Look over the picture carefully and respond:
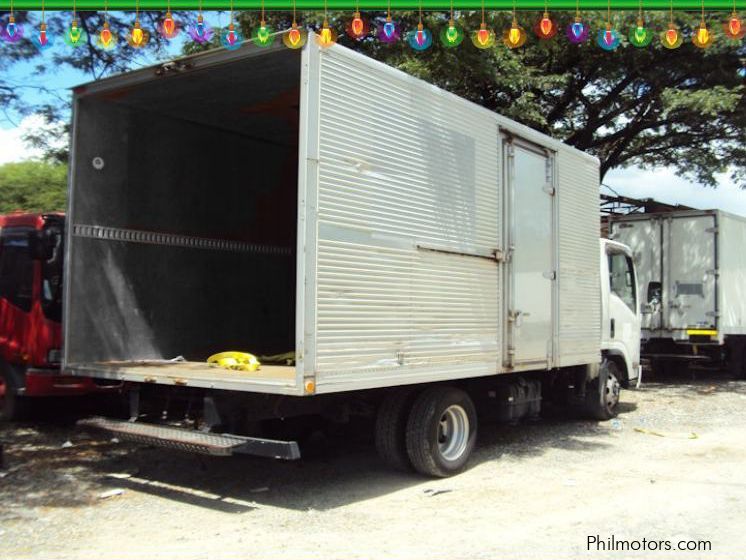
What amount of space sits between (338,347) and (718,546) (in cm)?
293

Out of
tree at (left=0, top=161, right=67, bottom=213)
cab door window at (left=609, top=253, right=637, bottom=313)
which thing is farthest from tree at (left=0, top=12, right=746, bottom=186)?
tree at (left=0, top=161, right=67, bottom=213)

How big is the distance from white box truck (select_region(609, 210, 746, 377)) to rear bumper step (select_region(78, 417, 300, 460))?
34.0ft

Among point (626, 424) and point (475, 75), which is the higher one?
point (475, 75)

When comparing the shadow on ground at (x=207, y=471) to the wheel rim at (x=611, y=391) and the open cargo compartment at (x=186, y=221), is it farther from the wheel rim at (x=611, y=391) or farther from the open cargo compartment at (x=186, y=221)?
the wheel rim at (x=611, y=391)

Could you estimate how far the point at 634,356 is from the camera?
1084 cm

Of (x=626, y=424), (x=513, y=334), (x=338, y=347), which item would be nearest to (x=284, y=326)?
(x=513, y=334)

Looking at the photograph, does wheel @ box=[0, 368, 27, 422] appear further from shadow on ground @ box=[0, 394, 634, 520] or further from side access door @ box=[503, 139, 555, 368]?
side access door @ box=[503, 139, 555, 368]

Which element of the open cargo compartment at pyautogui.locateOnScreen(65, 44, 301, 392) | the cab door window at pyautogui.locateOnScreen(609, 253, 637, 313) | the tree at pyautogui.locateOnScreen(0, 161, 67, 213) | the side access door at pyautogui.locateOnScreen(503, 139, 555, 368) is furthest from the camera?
the tree at pyautogui.locateOnScreen(0, 161, 67, 213)

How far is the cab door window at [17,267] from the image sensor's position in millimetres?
8484

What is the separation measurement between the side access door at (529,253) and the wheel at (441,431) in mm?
758

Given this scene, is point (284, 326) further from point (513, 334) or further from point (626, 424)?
point (626, 424)

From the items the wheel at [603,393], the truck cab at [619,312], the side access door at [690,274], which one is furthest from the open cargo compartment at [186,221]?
the side access door at [690,274]

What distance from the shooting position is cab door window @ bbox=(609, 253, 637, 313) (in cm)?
1048

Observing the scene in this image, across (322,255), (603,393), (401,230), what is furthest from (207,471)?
(603,393)
